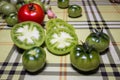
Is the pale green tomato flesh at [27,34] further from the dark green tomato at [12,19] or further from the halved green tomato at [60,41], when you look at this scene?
the dark green tomato at [12,19]

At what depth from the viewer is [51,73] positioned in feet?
1.74

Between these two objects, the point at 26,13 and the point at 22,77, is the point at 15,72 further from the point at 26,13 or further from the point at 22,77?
the point at 26,13

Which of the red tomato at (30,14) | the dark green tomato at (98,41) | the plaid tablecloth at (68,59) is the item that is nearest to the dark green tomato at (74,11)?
the plaid tablecloth at (68,59)

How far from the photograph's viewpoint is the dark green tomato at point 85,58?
0.48 metres

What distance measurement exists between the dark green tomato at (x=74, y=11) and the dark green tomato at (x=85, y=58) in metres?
0.33

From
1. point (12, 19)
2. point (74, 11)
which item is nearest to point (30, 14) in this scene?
point (12, 19)

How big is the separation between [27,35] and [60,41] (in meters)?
0.11

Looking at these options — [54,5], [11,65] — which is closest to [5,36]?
[11,65]

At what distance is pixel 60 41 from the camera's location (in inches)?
23.2

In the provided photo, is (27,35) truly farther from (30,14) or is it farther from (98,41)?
(98,41)

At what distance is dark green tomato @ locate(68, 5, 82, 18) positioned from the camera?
80cm

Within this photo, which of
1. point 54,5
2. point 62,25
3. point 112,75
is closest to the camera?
point 112,75

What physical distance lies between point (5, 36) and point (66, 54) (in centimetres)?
27

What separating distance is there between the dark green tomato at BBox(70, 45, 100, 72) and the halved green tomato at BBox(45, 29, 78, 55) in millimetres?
78
